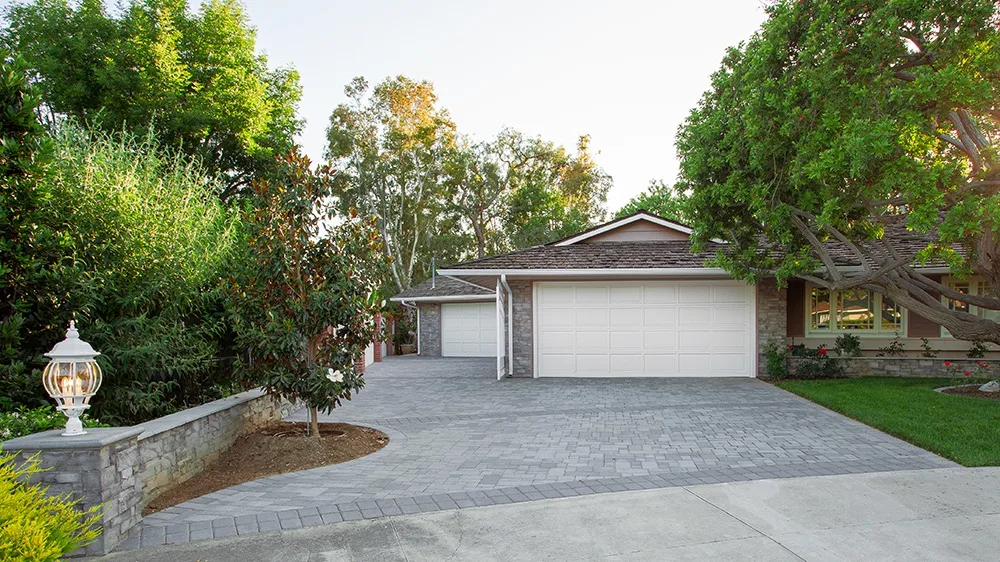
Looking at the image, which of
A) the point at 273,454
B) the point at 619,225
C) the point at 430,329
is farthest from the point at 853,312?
the point at 430,329

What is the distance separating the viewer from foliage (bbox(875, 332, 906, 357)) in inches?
546

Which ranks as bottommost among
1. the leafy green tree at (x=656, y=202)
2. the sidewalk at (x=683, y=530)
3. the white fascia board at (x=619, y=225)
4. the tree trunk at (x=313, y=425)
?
the sidewalk at (x=683, y=530)

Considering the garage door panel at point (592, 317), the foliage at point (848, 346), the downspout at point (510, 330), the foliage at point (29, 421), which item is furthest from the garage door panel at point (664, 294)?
the foliage at point (29, 421)

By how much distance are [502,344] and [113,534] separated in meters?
10.4

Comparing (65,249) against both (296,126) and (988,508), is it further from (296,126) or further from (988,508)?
(296,126)

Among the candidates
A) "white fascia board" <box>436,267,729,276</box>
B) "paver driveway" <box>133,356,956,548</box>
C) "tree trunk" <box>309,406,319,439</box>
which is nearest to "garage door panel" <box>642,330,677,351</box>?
"white fascia board" <box>436,267,729,276</box>

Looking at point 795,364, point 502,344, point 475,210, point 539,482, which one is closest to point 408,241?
point 475,210

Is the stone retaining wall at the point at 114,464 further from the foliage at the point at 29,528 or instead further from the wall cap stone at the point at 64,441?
the foliage at the point at 29,528

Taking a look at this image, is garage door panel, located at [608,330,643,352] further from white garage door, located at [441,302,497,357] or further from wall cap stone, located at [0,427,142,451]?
wall cap stone, located at [0,427,142,451]

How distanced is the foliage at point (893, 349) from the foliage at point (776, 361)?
7.98 feet

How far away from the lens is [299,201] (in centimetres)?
691

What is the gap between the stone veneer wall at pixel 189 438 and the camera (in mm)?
5242

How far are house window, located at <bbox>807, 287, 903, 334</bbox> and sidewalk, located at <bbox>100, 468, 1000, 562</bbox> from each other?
32.2 ft

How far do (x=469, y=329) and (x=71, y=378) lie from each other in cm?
1911
